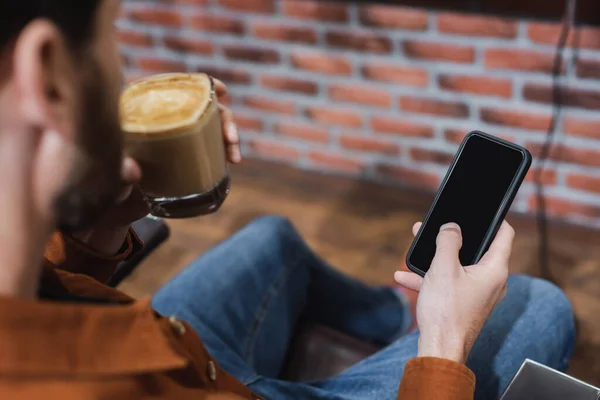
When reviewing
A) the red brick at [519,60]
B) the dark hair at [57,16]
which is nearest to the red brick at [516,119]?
the red brick at [519,60]

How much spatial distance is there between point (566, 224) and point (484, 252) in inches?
35.0

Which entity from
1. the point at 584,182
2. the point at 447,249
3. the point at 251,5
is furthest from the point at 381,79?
the point at 447,249

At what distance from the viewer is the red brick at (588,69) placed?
1.30 m

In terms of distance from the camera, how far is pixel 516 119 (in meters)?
1.44

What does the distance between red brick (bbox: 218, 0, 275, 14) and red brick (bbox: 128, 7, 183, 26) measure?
0.17 metres

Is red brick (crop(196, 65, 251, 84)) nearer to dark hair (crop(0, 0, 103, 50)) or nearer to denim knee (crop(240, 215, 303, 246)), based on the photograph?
denim knee (crop(240, 215, 303, 246))

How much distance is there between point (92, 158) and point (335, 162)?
4.23 ft

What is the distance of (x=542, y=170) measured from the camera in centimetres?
149

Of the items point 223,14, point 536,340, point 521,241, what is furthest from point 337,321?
Answer: point 223,14

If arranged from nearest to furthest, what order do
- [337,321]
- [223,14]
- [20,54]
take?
[20,54]
[337,321]
[223,14]

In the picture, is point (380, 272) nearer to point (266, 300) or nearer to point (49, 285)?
point (266, 300)

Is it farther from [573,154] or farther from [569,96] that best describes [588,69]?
[573,154]

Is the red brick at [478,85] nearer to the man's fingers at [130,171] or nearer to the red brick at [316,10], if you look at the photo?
the red brick at [316,10]

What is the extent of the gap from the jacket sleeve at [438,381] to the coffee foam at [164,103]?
0.37m
